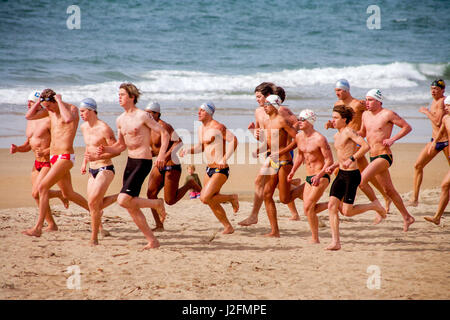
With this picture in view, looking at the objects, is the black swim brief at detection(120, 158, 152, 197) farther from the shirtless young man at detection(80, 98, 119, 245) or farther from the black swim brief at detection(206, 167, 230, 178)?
the black swim brief at detection(206, 167, 230, 178)

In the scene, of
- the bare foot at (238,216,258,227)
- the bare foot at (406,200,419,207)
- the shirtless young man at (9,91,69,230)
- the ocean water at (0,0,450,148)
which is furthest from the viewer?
the ocean water at (0,0,450,148)

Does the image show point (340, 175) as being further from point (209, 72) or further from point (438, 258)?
A: point (209, 72)

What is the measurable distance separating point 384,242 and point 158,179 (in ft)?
11.6

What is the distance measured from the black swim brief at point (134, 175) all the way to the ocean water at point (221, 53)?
12.3 m

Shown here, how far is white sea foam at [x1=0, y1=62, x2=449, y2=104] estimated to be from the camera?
2839cm

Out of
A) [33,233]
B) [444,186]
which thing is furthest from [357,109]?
[33,233]

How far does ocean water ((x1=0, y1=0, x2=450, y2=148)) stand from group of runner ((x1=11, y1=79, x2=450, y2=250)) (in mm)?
10857

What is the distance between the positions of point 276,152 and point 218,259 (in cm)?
203

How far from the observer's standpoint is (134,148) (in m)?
8.54

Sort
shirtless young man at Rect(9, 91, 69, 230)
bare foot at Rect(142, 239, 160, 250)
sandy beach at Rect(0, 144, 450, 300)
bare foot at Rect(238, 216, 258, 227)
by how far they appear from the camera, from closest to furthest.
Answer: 1. sandy beach at Rect(0, 144, 450, 300)
2. bare foot at Rect(142, 239, 160, 250)
3. shirtless young man at Rect(9, 91, 69, 230)
4. bare foot at Rect(238, 216, 258, 227)

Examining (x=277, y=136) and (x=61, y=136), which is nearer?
(x=61, y=136)

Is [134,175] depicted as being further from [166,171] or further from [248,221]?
[248,221]

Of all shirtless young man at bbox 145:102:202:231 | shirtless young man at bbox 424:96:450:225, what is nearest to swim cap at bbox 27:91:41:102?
shirtless young man at bbox 145:102:202:231

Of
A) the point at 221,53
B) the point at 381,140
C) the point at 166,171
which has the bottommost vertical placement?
the point at 166,171
